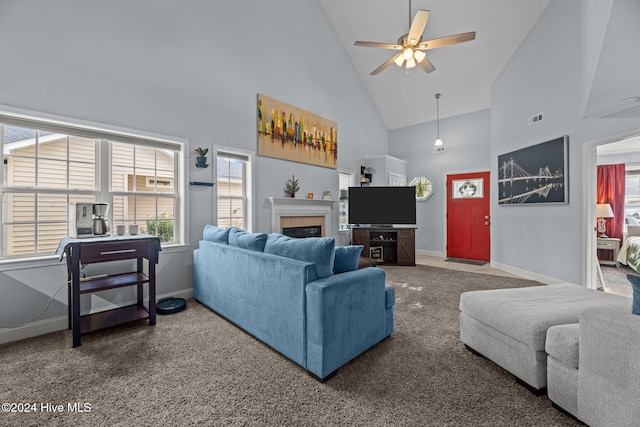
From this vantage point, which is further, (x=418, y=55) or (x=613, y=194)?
(x=613, y=194)

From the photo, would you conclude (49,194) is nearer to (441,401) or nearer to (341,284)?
(341,284)

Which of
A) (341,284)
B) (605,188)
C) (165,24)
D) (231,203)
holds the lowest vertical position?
(341,284)

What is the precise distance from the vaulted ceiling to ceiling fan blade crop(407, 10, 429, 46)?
1.15 meters

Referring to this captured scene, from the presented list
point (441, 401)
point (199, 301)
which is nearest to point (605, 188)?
point (441, 401)

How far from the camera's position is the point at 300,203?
510 centimetres

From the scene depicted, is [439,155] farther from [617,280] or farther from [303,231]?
[303,231]

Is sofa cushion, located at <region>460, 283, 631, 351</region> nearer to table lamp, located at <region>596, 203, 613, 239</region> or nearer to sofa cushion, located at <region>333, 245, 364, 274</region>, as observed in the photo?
sofa cushion, located at <region>333, 245, 364, 274</region>

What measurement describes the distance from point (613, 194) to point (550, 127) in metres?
3.37

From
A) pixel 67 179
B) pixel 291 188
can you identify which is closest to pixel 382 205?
pixel 291 188

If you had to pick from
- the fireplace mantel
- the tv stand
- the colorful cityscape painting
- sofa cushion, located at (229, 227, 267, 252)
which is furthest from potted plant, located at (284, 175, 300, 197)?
sofa cushion, located at (229, 227, 267, 252)

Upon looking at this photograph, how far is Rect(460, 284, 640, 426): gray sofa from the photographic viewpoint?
1.24 metres

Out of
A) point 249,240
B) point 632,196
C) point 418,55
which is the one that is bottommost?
point 249,240

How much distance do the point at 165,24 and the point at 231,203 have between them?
235cm

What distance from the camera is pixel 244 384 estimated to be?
1829mm
